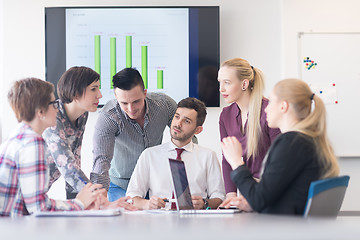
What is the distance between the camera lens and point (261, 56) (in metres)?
4.42

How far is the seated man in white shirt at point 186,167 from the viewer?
2.70 metres

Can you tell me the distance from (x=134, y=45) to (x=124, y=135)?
143cm

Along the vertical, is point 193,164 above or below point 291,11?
below

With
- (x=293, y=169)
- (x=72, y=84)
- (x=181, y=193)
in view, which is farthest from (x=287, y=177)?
(x=72, y=84)

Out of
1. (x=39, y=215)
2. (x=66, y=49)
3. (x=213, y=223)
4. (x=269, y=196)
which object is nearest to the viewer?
(x=213, y=223)

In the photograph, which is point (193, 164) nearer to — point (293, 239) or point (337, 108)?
point (293, 239)

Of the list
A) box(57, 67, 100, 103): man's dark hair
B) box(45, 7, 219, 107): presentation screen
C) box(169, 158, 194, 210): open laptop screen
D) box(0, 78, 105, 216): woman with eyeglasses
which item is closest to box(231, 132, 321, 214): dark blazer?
box(169, 158, 194, 210): open laptop screen

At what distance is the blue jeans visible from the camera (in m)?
3.18

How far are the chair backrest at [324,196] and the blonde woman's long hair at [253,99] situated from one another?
86 cm

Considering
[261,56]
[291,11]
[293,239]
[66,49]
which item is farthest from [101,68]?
[293,239]

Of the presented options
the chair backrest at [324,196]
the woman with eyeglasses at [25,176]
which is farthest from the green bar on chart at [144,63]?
the chair backrest at [324,196]

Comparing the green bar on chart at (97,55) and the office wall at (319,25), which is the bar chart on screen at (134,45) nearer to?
the green bar on chart at (97,55)

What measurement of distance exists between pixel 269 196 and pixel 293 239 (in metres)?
0.71

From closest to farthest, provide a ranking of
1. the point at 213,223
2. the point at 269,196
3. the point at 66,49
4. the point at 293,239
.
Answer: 1. the point at 293,239
2. the point at 213,223
3. the point at 269,196
4. the point at 66,49
